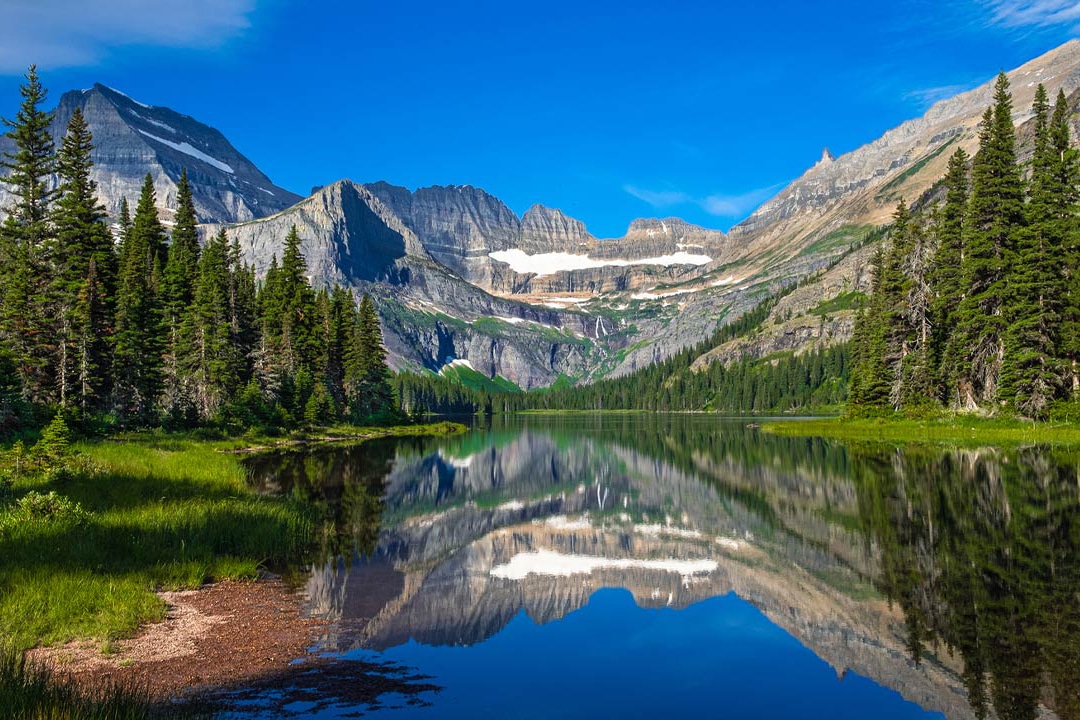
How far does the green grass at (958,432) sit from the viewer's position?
182ft

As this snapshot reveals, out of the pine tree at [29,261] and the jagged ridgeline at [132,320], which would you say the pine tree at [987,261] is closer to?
the jagged ridgeline at [132,320]

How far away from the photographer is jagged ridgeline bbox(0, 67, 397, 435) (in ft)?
174

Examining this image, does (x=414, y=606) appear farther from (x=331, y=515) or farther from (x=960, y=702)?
(x=331, y=515)

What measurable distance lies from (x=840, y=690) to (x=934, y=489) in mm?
25435

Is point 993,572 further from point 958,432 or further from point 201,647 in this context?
point 958,432

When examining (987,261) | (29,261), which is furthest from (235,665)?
(987,261)

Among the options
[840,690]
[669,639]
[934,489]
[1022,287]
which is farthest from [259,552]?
[1022,287]

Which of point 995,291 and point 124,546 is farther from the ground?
point 995,291

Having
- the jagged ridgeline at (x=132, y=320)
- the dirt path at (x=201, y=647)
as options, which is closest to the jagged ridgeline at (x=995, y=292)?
the dirt path at (x=201, y=647)

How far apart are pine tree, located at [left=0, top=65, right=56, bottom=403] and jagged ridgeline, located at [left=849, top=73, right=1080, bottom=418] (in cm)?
7658

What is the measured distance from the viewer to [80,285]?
59500 millimetres

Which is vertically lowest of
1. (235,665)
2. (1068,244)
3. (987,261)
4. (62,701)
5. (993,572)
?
(993,572)

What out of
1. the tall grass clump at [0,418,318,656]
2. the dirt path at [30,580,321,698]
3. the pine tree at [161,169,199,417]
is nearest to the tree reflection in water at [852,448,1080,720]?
the dirt path at [30,580,321,698]

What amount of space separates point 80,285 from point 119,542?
48030 millimetres
